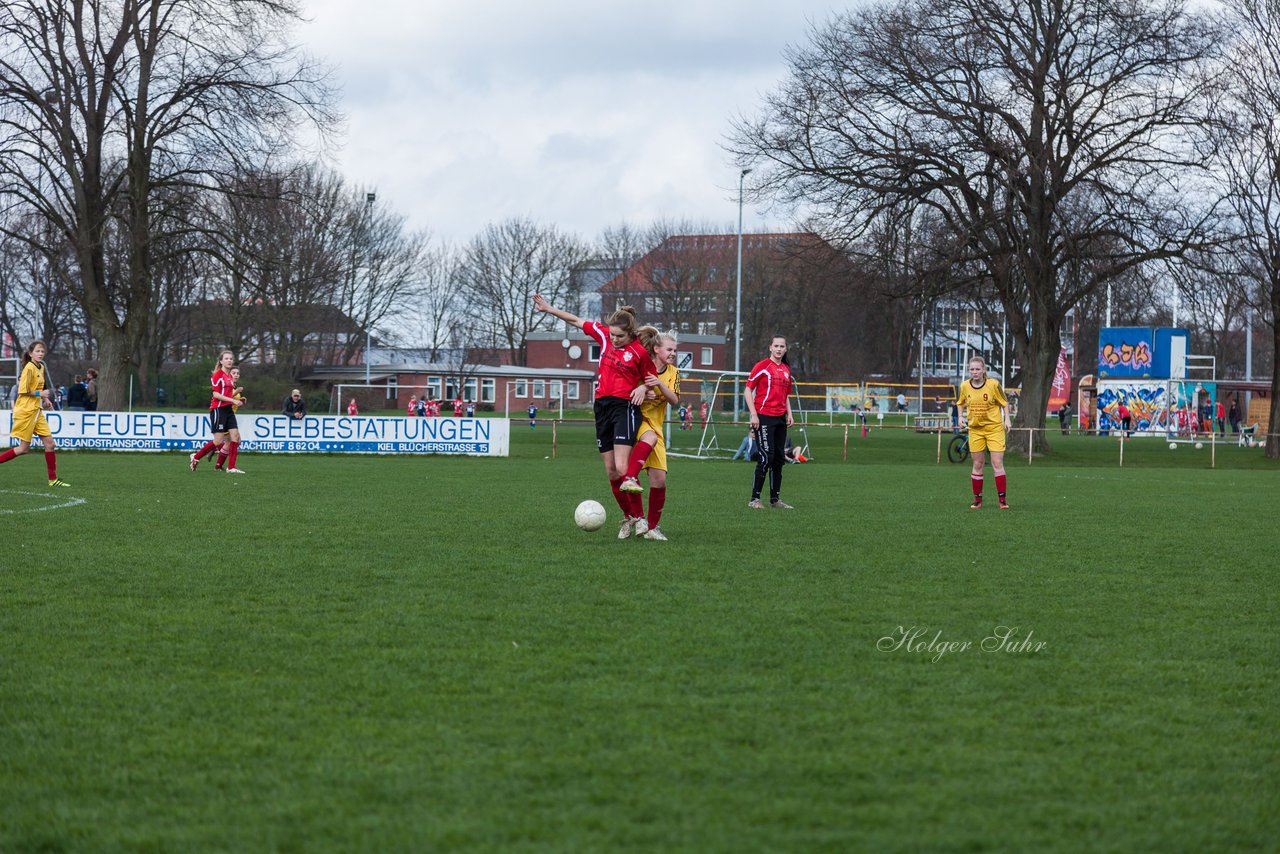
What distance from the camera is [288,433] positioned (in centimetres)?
2953

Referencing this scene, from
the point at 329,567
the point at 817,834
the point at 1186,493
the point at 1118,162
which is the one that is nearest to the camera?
the point at 817,834

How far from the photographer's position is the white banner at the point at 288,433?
29062mm

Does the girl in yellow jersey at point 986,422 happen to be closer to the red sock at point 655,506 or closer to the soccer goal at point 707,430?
the red sock at point 655,506

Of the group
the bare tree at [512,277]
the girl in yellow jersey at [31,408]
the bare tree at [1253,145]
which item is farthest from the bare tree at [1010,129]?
the bare tree at [512,277]

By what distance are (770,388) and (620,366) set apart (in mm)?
4865

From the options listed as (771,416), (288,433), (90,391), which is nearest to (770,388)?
(771,416)

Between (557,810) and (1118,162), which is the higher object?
(1118,162)

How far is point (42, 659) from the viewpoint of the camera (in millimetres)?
5902

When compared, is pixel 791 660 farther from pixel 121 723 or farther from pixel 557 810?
pixel 121 723

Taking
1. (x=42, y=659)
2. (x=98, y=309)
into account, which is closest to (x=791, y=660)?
(x=42, y=659)

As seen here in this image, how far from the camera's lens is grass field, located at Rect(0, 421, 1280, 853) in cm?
379

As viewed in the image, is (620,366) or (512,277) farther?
(512,277)

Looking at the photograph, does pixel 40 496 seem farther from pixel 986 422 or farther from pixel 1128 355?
pixel 1128 355

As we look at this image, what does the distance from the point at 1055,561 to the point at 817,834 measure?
6.91 metres
